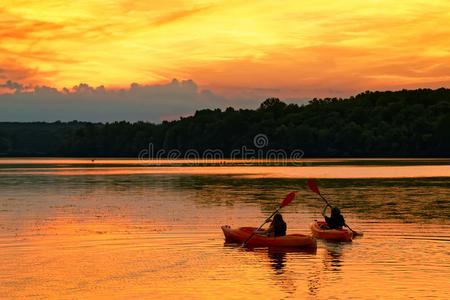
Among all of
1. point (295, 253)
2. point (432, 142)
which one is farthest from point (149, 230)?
point (432, 142)

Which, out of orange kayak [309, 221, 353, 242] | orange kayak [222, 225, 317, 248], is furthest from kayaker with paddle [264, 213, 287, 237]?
orange kayak [309, 221, 353, 242]

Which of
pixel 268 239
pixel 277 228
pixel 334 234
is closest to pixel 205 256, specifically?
pixel 268 239

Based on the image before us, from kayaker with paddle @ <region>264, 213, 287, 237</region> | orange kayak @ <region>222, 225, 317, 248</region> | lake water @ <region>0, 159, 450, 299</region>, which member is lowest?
lake water @ <region>0, 159, 450, 299</region>

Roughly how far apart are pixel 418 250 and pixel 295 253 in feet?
15.0

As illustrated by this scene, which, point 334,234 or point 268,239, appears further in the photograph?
point 334,234

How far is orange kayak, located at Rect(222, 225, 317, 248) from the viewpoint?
24.1 m

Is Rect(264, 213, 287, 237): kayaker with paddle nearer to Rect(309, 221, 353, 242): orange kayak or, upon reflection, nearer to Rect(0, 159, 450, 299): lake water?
Rect(0, 159, 450, 299): lake water

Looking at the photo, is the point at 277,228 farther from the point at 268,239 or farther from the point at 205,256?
the point at 205,256

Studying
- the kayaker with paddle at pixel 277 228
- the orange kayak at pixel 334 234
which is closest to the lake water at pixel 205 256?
the orange kayak at pixel 334 234

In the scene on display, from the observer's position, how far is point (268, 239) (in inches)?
990

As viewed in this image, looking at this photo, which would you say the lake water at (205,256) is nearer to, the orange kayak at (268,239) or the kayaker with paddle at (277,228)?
the orange kayak at (268,239)

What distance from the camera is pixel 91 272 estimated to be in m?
20.2

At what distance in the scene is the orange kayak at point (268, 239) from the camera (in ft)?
79.1

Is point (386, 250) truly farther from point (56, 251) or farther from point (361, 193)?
point (361, 193)
